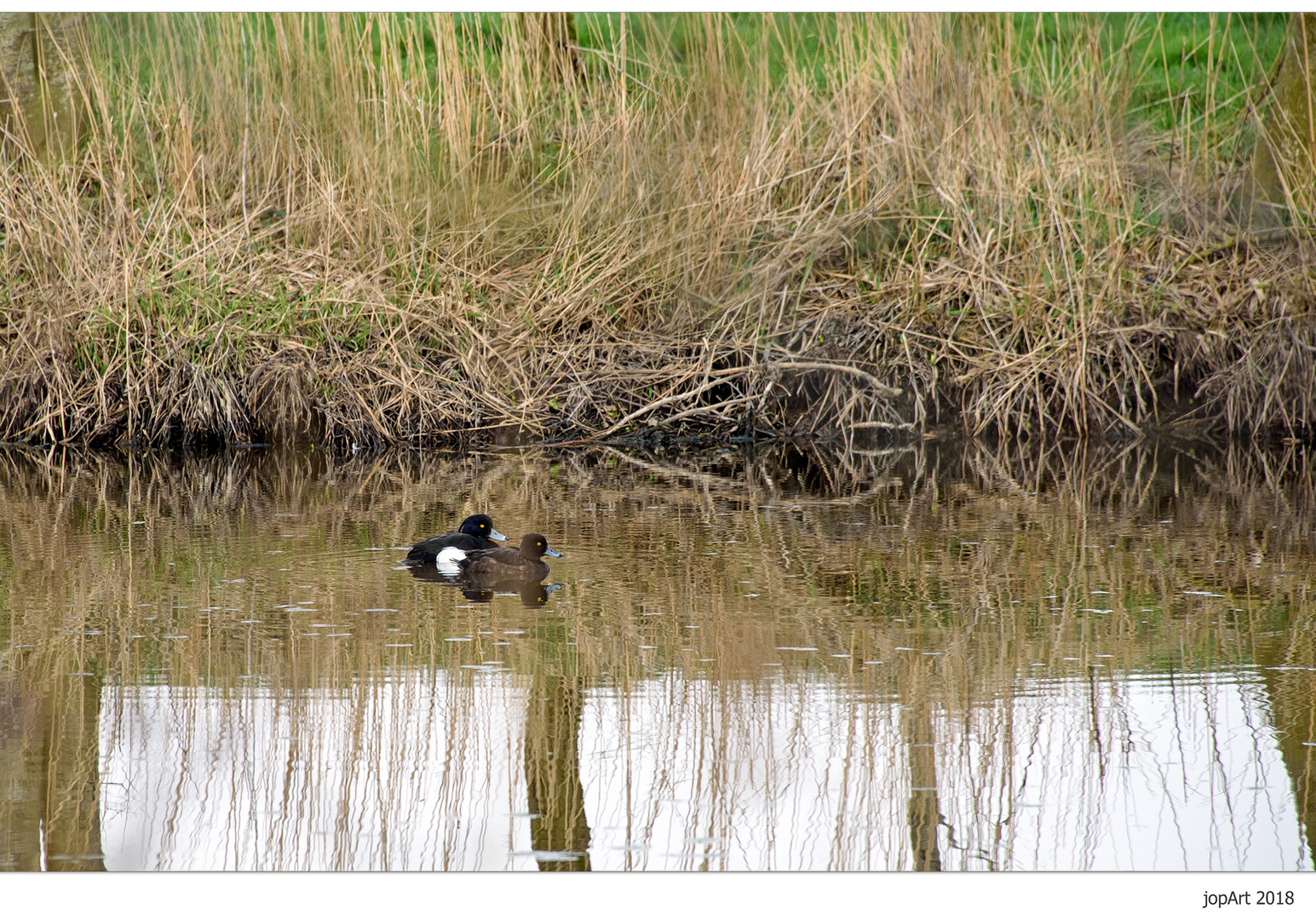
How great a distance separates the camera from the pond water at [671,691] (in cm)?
295

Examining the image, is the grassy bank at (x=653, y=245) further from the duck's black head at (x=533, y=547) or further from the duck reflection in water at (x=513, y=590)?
the duck reflection in water at (x=513, y=590)

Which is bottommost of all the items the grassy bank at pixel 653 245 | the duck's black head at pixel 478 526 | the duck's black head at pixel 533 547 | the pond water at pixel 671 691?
the pond water at pixel 671 691

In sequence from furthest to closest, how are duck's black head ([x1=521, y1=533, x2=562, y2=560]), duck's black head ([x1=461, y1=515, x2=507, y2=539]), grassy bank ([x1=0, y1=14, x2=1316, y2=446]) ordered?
grassy bank ([x1=0, y1=14, x2=1316, y2=446]) < duck's black head ([x1=461, y1=515, x2=507, y2=539]) < duck's black head ([x1=521, y1=533, x2=562, y2=560])

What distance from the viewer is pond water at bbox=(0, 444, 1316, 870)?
116 inches

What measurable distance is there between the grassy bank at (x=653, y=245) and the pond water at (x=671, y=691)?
2.23m

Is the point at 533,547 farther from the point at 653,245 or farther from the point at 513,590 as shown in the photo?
A: the point at 653,245

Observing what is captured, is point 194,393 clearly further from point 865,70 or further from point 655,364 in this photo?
point 865,70

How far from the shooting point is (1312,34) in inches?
332

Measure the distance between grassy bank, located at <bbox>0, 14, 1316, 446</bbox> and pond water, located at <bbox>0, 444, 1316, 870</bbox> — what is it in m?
2.23

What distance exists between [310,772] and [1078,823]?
1674 mm

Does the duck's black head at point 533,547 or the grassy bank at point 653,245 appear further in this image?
the grassy bank at point 653,245

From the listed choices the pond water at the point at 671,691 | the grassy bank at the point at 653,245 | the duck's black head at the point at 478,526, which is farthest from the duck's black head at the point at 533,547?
the grassy bank at the point at 653,245

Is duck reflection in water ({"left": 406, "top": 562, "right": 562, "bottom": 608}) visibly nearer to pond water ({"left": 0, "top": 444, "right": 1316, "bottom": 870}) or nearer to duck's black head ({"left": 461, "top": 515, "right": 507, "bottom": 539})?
pond water ({"left": 0, "top": 444, "right": 1316, "bottom": 870})

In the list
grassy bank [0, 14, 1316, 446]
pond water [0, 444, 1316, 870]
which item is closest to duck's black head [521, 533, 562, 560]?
pond water [0, 444, 1316, 870]
